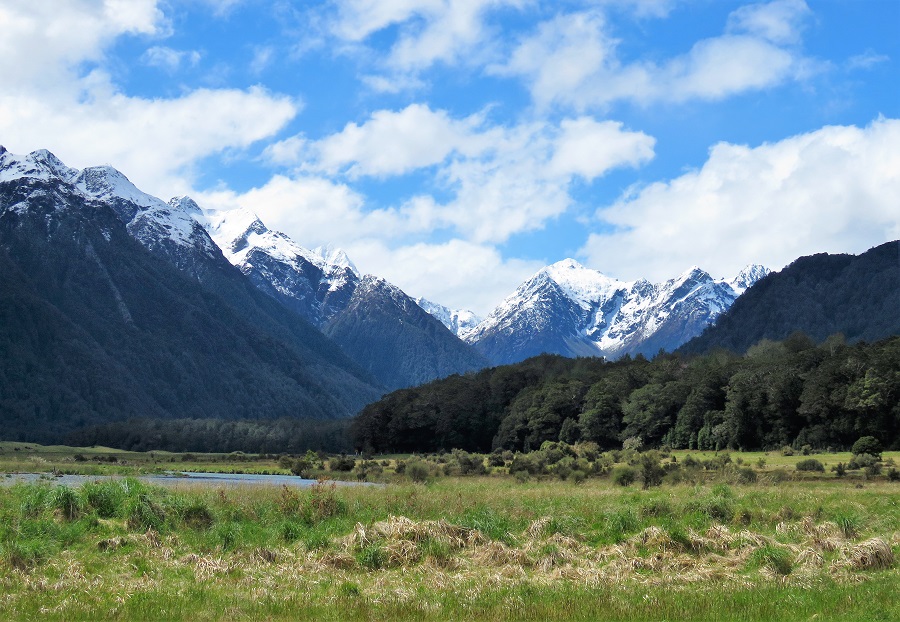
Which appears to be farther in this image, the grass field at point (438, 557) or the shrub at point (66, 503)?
the shrub at point (66, 503)

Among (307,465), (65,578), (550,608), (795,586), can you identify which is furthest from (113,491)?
(307,465)

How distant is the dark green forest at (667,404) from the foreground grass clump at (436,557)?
6487 cm

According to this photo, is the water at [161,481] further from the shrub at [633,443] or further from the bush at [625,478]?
the shrub at [633,443]

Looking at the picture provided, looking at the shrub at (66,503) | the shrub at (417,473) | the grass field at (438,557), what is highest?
the shrub at (66,503)

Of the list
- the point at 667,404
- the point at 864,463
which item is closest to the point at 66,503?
the point at 864,463

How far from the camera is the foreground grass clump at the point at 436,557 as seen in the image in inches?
803

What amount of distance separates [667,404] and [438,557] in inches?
3877

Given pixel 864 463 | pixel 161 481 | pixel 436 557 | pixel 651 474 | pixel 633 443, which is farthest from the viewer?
pixel 633 443

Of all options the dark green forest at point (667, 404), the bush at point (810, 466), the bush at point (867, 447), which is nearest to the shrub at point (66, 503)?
the bush at point (810, 466)

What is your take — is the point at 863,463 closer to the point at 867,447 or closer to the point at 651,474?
the point at 867,447

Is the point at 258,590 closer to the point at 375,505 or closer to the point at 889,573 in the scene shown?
the point at 375,505

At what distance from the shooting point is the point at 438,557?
26344 millimetres

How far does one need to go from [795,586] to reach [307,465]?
9446 centimetres

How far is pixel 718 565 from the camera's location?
2533 cm
